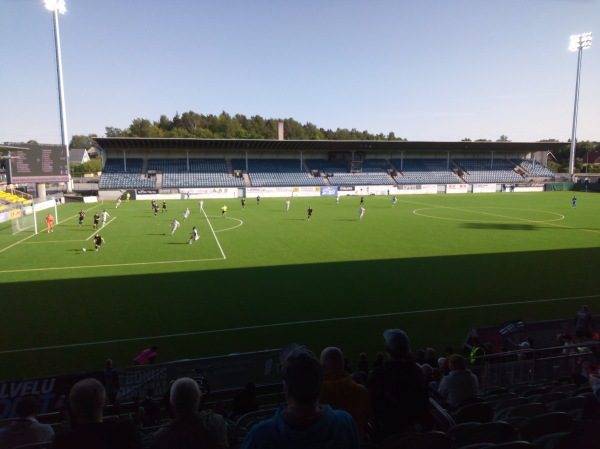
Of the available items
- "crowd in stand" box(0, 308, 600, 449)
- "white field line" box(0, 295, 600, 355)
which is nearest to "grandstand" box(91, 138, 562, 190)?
"white field line" box(0, 295, 600, 355)

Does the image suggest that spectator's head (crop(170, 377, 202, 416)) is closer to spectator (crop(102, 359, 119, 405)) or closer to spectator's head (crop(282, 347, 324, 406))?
spectator's head (crop(282, 347, 324, 406))

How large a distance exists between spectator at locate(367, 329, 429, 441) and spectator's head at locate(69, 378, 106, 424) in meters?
2.31

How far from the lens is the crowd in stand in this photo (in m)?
2.42

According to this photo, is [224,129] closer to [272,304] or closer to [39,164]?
[39,164]

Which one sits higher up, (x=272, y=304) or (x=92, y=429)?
(x=92, y=429)

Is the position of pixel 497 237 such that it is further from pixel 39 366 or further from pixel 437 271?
pixel 39 366

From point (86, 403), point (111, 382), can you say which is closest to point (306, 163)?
point (111, 382)

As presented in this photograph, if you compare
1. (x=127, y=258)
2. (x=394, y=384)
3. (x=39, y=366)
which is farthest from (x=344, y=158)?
(x=394, y=384)

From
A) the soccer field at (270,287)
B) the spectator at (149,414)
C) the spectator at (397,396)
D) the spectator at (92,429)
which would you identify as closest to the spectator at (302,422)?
the spectator at (92,429)

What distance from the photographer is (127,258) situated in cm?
2248

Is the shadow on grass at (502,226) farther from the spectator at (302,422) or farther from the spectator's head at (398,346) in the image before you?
the spectator at (302,422)

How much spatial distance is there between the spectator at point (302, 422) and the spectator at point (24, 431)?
2878 millimetres

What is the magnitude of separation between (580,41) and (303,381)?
89040 mm

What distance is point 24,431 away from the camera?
4.03m
